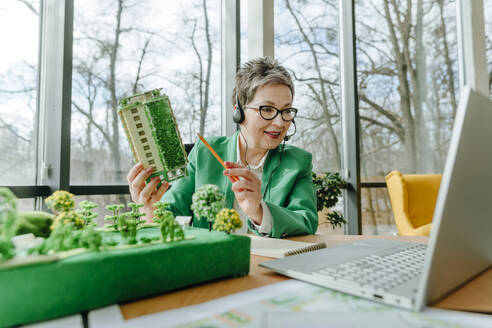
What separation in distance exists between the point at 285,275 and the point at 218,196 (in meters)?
0.18

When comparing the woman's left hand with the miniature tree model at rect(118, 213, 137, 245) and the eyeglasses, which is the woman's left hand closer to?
the miniature tree model at rect(118, 213, 137, 245)

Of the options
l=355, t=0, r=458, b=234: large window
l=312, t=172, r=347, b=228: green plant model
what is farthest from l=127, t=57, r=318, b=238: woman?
l=355, t=0, r=458, b=234: large window

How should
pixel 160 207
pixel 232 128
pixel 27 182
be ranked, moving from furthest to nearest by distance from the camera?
pixel 232 128, pixel 27 182, pixel 160 207

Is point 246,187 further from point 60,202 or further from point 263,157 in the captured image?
point 263,157

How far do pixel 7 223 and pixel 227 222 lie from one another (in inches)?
11.3

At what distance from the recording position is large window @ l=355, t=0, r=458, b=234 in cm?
309

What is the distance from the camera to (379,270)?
0.49m

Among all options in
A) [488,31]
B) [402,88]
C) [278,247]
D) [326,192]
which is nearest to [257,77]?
[278,247]

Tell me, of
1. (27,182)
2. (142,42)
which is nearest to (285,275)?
(27,182)

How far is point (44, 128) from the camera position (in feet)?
5.70

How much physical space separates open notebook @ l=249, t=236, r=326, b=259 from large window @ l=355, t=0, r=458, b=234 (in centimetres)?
254

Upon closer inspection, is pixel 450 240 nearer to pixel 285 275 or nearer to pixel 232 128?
pixel 285 275

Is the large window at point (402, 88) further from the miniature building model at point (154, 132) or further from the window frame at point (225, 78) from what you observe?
the miniature building model at point (154, 132)

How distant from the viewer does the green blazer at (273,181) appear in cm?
109
